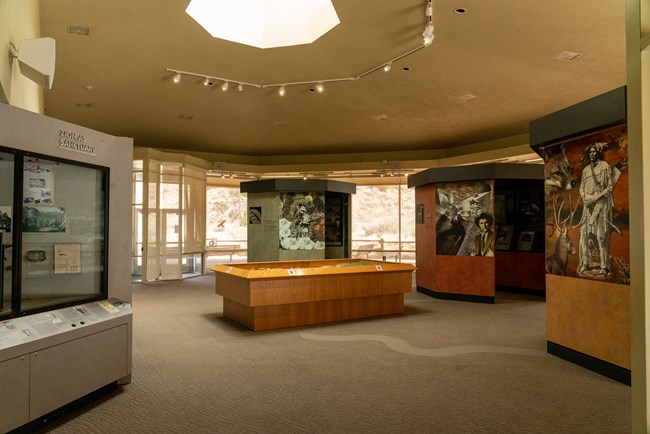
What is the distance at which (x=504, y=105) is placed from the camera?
1093 centimetres

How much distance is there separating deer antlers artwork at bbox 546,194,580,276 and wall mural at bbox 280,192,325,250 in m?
8.03

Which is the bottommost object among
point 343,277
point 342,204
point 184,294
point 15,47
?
point 184,294

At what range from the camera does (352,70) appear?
28.6 ft

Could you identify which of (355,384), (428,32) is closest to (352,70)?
(428,32)

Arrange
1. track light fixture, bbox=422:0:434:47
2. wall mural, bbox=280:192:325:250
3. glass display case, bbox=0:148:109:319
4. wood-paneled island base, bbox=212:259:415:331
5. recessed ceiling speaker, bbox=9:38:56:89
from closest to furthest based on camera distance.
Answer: glass display case, bbox=0:148:109:319 → recessed ceiling speaker, bbox=9:38:56:89 → track light fixture, bbox=422:0:434:47 → wood-paneled island base, bbox=212:259:415:331 → wall mural, bbox=280:192:325:250

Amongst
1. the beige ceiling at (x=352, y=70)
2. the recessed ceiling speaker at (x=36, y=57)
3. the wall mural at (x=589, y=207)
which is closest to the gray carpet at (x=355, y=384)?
the wall mural at (x=589, y=207)

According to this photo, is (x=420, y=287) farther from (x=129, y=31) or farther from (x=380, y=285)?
(x=129, y=31)

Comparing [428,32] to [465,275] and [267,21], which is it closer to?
[267,21]

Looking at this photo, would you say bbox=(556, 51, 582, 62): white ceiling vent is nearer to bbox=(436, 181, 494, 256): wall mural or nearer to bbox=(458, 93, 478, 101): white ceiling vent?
bbox=(458, 93, 478, 101): white ceiling vent

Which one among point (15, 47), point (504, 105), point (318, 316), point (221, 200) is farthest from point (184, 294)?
point (221, 200)

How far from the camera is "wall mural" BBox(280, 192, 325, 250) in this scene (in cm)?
1300

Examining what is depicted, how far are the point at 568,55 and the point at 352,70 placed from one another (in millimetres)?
3889

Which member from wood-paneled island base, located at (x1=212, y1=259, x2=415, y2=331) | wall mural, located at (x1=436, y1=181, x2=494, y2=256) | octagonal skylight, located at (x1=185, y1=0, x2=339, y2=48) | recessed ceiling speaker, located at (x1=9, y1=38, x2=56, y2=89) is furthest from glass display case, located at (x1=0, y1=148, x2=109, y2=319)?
wall mural, located at (x1=436, y1=181, x2=494, y2=256)

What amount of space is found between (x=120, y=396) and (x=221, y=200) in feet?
69.0
